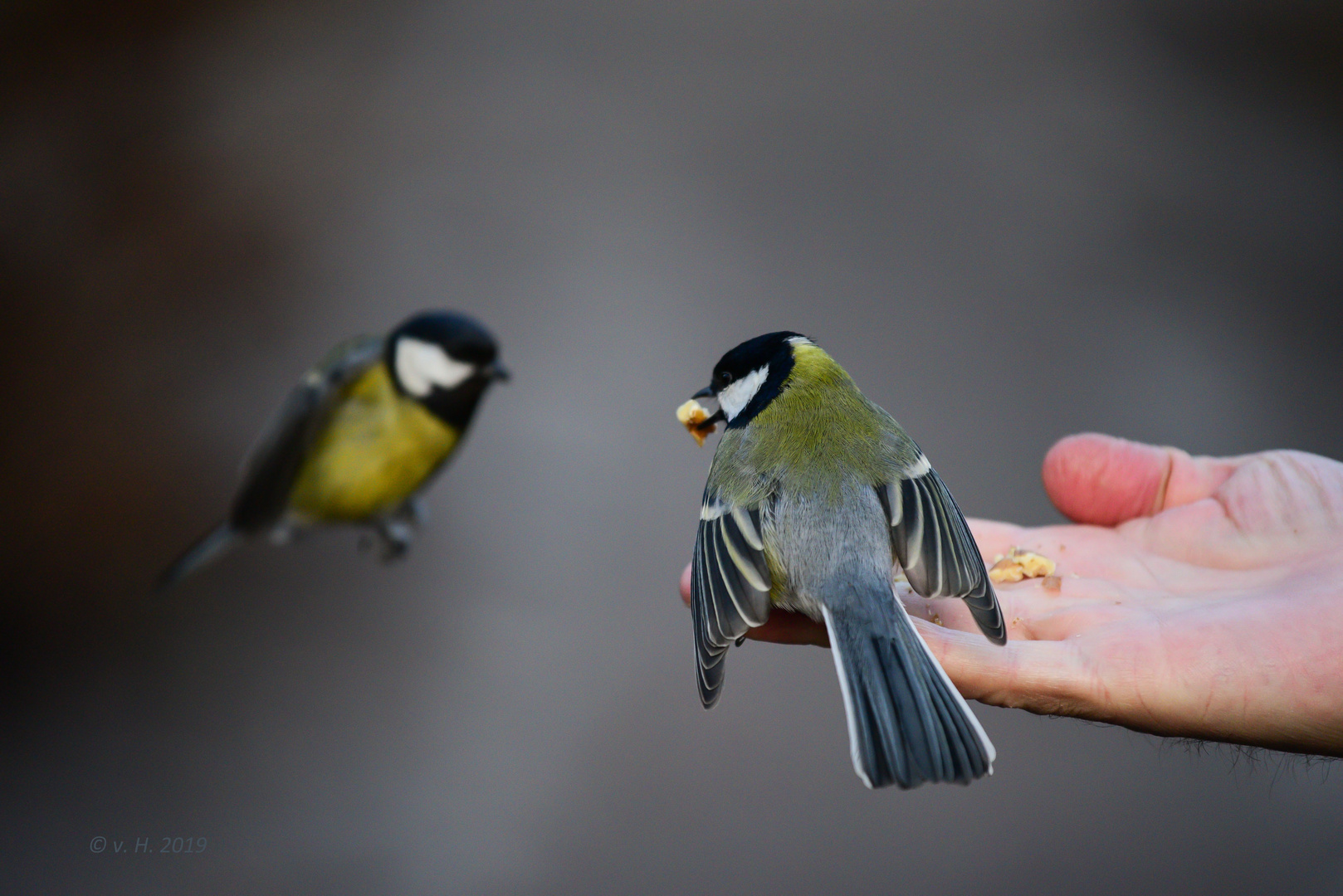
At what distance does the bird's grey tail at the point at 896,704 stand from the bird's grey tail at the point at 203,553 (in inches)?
20.0

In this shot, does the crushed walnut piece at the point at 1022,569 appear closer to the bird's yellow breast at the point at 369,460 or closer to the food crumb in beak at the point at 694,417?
the food crumb in beak at the point at 694,417

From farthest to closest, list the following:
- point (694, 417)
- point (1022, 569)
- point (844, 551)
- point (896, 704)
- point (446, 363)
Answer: point (1022, 569) → point (694, 417) → point (844, 551) → point (896, 704) → point (446, 363)

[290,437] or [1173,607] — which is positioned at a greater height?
[290,437]

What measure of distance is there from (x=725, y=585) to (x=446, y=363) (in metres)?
0.54

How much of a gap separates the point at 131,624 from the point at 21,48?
0.51m

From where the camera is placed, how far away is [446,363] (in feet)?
1.44

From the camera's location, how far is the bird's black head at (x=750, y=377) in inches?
42.0

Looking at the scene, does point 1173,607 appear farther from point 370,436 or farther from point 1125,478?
point 370,436

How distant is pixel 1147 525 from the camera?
49.3 inches

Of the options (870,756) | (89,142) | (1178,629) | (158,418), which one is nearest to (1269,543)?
(1178,629)

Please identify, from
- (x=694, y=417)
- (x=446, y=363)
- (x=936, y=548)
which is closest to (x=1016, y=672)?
(x=936, y=548)

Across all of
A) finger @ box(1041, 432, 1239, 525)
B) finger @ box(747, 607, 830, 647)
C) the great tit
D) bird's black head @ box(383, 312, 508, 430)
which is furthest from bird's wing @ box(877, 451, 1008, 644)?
bird's black head @ box(383, 312, 508, 430)

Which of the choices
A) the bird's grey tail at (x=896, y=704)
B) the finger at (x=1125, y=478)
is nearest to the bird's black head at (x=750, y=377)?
the bird's grey tail at (x=896, y=704)

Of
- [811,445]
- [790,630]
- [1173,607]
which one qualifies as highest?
[811,445]
